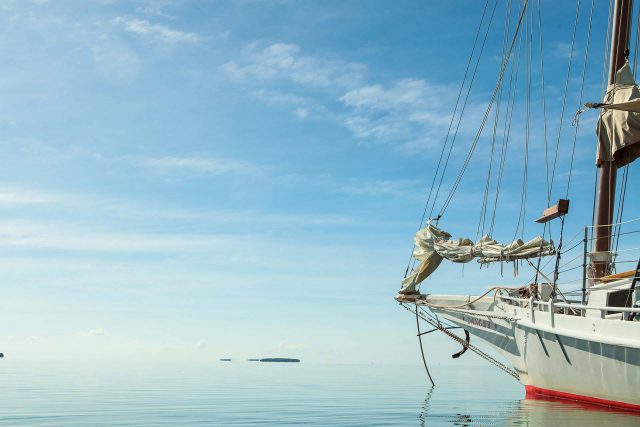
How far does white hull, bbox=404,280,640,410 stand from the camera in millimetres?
18047

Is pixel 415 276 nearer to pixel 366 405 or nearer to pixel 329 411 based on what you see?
pixel 366 405

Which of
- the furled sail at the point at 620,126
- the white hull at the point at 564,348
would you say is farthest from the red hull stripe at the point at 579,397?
the furled sail at the point at 620,126

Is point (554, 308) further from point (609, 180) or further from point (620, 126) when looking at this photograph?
point (620, 126)

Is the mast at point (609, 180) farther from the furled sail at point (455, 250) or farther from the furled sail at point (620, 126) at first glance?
the furled sail at point (455, 250)

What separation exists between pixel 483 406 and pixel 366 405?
418cm

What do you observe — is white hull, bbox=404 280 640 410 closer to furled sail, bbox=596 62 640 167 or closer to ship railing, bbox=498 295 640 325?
ship railing, bbox=498 295 640 325

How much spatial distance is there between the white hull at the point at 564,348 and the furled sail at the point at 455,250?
1763mm

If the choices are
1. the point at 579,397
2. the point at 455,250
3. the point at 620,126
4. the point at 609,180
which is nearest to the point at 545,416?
the point at 579,397

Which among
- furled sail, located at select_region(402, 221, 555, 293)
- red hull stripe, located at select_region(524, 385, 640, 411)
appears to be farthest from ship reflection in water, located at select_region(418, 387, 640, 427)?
furled sail, located at select_region(402, 221, 555, 293)

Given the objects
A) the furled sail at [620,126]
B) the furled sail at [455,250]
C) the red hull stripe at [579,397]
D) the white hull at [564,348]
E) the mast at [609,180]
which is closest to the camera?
the white hull at [564,348]

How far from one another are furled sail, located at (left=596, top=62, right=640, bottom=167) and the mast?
1.41ft

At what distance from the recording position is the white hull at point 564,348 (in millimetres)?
18047

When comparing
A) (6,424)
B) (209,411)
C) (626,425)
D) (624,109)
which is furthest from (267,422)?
(624,109)

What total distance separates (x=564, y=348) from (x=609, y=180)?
27.9 feet
